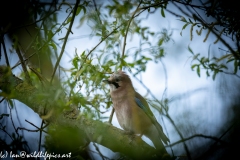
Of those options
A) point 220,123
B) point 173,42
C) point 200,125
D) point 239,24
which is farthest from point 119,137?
point 239,24

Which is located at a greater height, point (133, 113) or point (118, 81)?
point (118, 81)

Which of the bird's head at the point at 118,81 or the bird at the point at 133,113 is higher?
the bird's head at the point at 118,81

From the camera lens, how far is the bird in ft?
13.2

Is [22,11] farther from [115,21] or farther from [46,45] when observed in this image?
[115,21]

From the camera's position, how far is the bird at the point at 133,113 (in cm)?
402

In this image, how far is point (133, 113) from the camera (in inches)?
161

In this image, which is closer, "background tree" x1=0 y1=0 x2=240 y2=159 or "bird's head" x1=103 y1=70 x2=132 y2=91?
"background tree" x1=0 y1=0 x2=240 y2=159

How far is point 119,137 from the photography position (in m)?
3.00

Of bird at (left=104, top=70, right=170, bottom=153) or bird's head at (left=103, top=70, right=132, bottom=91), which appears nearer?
bird at (left=104, top=70, right=170, bottom=153)

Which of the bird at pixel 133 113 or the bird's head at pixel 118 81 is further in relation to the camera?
the bird's head at pixel 118 81

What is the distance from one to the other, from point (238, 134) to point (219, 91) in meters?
0.53

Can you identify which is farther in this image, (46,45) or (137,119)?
(137,119)

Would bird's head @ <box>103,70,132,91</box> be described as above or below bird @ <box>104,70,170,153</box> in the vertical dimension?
above

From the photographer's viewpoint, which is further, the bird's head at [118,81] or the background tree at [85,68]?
the bird's head at [118,81]
